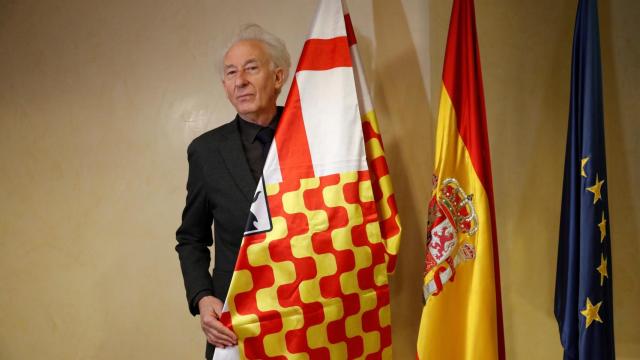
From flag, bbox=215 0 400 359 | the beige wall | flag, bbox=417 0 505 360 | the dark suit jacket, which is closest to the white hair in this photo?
flag, bbox=215 0 400 359

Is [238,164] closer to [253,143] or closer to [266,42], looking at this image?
[253,143]

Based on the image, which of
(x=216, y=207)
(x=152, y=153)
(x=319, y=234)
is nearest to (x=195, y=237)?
(x=216, y=207)

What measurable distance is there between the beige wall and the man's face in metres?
0.38

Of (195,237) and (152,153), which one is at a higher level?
(152,153)

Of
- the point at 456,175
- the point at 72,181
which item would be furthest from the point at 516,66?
the point at 72,181

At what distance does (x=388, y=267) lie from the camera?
1294mm

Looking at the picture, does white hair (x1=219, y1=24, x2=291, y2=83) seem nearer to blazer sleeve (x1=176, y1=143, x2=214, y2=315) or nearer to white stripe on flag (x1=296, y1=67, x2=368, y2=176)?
white stripe on flag (x1=296, y1=67, x2=368, y2=176)

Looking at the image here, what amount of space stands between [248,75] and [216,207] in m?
0.38

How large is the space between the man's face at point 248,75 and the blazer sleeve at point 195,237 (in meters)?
0.20

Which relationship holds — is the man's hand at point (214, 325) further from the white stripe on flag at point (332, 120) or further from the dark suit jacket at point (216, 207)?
the white stripe on flag at point (332, 120)

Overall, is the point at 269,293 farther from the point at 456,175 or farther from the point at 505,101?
the point at 505,101

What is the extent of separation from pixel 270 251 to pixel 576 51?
3.21 feet

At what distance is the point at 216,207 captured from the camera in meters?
1.29

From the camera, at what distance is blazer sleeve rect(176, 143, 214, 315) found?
1288 mm
